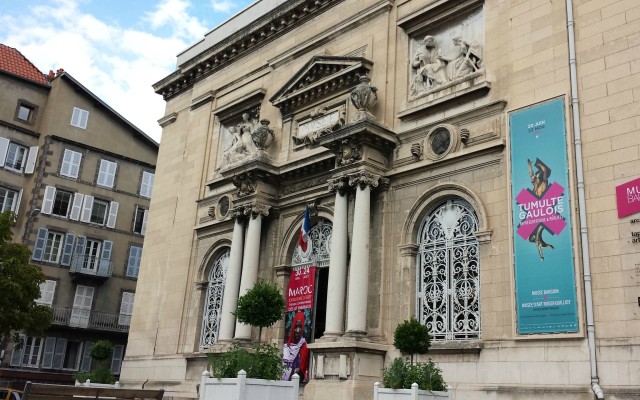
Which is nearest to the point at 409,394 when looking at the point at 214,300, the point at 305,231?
the point at 305,231

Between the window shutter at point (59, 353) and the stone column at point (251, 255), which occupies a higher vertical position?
the stone column at point (251, 255)

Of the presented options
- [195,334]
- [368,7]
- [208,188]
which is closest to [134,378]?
[195,334]

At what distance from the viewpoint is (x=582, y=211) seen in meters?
12.6

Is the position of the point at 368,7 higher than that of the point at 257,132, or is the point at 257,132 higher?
the point at 368,7

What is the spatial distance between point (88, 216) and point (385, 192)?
23.3 m

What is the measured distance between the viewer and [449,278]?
48.9ft

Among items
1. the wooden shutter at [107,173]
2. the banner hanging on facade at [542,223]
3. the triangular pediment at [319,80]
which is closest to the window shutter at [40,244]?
the wooden shutter at [107,173]

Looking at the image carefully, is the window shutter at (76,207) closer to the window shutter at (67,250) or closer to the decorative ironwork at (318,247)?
the window shutter at (67,250)

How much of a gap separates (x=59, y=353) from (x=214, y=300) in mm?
15141

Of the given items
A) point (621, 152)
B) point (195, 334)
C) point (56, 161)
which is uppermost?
point (56, 161)

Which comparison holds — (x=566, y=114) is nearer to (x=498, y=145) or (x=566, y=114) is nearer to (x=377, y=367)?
(x=498, y=145)

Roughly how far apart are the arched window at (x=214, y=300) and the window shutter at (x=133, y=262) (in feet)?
50.7

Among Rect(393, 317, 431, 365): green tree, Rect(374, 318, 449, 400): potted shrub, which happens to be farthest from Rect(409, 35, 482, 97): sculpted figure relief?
Rect(374, 318, 449, 400): potted shrub

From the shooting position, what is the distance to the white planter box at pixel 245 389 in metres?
10.8
